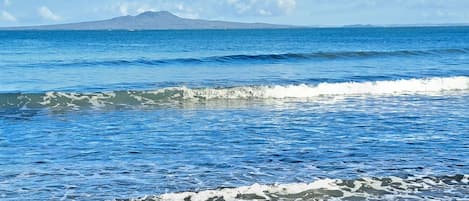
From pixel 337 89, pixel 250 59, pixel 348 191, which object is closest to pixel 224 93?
pixel 337 89

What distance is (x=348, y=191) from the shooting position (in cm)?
949

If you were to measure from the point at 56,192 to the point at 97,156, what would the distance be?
2.53 meters

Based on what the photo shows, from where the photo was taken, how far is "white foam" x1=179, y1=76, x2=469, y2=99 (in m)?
23.4

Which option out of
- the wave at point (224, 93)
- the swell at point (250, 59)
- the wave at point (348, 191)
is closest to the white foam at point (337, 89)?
the wave at point (224, 93)

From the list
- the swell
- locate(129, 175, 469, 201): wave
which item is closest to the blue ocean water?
locate(129, 175, 469, 201): wave

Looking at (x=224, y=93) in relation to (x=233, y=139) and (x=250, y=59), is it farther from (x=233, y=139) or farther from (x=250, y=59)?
(x=250, y=59)

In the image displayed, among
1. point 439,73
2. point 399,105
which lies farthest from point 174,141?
point 439,73

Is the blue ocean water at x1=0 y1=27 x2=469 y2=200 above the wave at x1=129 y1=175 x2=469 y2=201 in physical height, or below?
above

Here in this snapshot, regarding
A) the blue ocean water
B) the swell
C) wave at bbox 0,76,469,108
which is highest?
the swell

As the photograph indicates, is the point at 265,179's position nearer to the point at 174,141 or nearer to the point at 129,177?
the point at 129,177

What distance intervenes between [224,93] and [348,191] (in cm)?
1417

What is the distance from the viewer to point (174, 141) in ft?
44.3

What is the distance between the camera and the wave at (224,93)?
21297mm

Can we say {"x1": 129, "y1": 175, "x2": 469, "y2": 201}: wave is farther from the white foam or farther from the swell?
the swell
